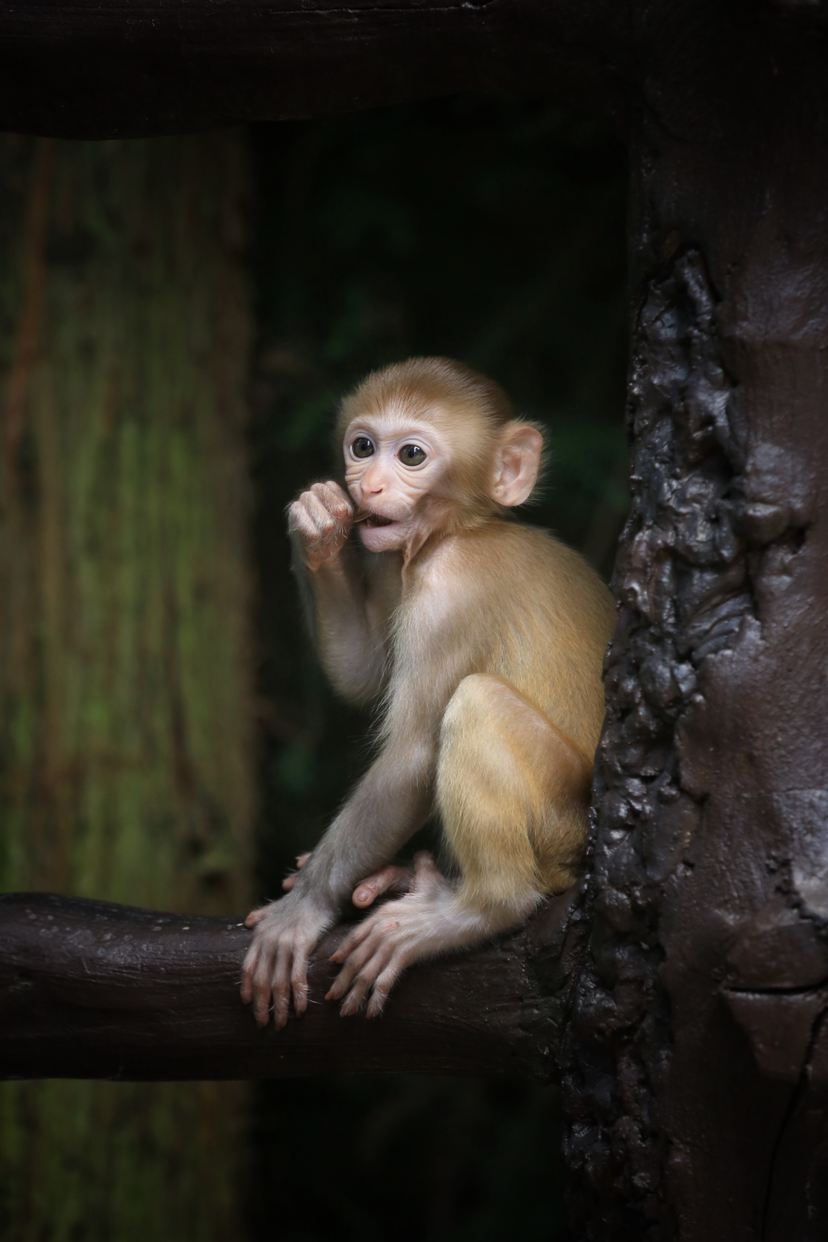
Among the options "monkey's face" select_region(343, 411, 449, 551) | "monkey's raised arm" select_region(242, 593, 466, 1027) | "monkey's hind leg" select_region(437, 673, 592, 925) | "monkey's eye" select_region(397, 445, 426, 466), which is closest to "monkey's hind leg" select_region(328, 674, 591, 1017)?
"monkey's hind leg" select_region(437, 673, 592, 925)

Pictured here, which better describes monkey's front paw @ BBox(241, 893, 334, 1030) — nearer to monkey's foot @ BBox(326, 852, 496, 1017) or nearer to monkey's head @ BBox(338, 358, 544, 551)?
monkey's foot @ BBox(326, 852, 496, 1017)

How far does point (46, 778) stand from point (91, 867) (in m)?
0.35

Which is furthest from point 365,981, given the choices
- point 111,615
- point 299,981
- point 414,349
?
point 414,349

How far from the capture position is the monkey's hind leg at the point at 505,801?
7.31 ft

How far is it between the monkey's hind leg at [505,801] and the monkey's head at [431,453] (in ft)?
1.66

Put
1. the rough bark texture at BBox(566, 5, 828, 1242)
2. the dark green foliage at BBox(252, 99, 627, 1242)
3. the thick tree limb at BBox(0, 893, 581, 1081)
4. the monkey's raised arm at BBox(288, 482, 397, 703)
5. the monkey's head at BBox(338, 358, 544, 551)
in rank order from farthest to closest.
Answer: the dark green foliage at BBox(252, 99, 627, 1242) → the monkey's raised arm at BBox(288, 482, 397, 703) → the monkey's head at BBox(338, 358, 544, 551) → the thick tree limb at BBox(0, 893, 581, 1081) → the rough bark texture at BBox(566, 5, 828, 1242)

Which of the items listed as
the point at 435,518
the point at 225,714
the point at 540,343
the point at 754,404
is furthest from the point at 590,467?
the point at 754,404

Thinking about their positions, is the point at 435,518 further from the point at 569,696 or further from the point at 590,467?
the point at 590,467

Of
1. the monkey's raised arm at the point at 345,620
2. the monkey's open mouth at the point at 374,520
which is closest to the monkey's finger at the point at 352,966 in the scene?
the monkey's raised arm at the point at 345,620

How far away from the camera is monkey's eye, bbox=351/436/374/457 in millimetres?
2699

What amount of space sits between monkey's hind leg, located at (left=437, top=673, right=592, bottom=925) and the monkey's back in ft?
0.55

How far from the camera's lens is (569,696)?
98.4 inches

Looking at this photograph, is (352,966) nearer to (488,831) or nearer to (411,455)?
(488,831)

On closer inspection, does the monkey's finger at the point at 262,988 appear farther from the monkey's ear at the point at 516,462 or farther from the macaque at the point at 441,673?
the monkey's ear at the point at 516,462
